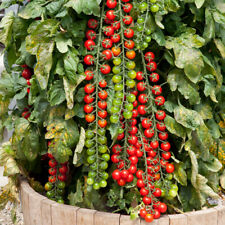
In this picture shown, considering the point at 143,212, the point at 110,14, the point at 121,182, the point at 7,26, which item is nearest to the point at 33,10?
the point at 7,26

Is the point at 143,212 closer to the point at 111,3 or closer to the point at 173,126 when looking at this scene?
the point at 173,126

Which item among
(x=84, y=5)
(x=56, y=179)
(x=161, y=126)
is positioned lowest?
(x=56, y=179)

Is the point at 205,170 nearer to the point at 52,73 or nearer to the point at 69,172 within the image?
the point at 69,172

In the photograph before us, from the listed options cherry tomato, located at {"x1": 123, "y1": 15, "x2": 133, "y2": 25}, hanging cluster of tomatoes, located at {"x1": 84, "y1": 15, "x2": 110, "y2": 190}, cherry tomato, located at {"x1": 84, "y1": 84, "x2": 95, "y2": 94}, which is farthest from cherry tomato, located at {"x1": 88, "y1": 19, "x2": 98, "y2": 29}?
→ cherry tomato, located at {"x1": 84, "y1": 84, "x2": 95, "y2": 94}

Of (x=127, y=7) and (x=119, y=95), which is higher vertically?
(x=127, y=7)

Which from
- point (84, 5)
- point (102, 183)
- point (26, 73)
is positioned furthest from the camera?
point (26, 73)

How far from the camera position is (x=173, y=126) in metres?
1.12

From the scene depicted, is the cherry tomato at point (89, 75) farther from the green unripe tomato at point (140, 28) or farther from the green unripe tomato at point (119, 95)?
the green unripe tomato at point (140, 28)

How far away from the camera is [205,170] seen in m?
1.31

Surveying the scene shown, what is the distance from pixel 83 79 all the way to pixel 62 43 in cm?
14

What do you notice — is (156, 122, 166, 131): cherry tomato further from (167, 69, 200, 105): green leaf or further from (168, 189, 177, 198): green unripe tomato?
(168, 189, 177, 198): green unripe tomato

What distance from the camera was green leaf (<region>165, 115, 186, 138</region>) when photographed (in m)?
1.11

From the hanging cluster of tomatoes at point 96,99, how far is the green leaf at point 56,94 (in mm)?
86

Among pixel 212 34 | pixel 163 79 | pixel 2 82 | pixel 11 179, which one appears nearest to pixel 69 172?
pixel 11 179
